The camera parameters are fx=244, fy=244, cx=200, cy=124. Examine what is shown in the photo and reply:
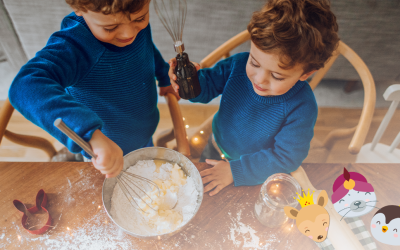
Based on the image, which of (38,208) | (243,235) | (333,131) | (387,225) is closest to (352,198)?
(387,225)

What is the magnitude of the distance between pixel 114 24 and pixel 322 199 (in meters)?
0.56

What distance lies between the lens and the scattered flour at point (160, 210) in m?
0.52

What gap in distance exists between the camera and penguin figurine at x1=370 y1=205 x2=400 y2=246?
48cm

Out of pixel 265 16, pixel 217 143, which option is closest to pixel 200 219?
pixel 217 143

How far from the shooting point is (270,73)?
1.80 ft

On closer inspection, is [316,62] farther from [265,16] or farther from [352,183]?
[352,183]

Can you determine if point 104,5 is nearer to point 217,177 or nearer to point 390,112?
point 217,177

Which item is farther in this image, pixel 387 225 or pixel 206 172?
pixel 206 172

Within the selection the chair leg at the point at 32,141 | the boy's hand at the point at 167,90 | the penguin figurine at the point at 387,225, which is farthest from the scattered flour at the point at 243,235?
the chair leg at the point at 32,141

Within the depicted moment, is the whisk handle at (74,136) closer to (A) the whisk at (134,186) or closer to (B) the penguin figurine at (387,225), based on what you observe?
(A) the whisk at (134,186)

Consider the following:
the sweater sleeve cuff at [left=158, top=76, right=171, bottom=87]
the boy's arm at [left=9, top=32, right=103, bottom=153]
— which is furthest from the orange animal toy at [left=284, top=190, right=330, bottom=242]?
the sweater sleeve cuff at [left=158, top=76, right=171, bottom=87]

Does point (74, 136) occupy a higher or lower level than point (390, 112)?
higher

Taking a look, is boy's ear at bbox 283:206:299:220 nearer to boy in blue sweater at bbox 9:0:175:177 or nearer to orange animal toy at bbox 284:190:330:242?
orange animal toy at bbox 284:190:330:242

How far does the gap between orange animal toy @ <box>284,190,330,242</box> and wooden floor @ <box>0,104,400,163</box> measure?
0.27 metres
